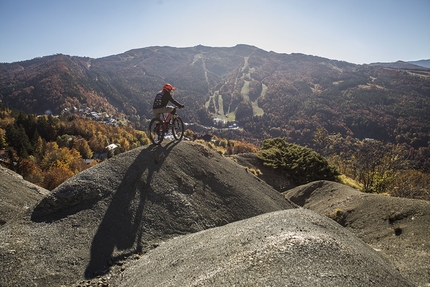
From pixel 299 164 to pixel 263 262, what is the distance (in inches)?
947

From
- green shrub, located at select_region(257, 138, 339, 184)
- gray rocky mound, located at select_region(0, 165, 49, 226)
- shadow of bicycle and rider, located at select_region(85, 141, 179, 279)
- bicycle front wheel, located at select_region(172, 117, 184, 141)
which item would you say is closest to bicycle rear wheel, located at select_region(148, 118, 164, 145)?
bicycle front wheel, located at select_region(172, 117, 184, 141)

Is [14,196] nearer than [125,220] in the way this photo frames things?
No

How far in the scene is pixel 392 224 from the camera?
42.3 feet

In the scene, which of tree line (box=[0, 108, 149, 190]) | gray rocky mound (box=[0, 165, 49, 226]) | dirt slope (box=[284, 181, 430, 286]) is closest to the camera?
dirt slope (box=[284, 181, 430, 286])

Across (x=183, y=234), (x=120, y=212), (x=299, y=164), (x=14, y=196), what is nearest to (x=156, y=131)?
(x=120, y=212)

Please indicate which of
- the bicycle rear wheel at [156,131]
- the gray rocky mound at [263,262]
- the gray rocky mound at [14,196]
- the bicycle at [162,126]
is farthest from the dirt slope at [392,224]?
the gray rocky mound at [14,196]

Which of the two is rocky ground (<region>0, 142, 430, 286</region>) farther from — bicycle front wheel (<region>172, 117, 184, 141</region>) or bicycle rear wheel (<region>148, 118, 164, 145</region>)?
bicycle front wheel (<region>172, 117, 184, 141</region>)

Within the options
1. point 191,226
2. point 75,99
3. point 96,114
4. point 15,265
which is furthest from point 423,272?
point 75,99

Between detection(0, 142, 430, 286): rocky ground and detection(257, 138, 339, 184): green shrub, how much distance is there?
12.6m

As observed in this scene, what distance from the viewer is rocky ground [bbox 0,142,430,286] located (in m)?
6.29

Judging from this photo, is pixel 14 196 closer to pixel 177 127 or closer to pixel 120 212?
pixel 120 212

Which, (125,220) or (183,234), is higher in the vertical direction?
(125,220)

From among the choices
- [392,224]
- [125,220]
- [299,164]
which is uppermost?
[125,220]

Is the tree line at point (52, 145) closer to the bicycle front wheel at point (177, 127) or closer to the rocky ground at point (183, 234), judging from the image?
the bicycle front wheel at point (177, 127)
